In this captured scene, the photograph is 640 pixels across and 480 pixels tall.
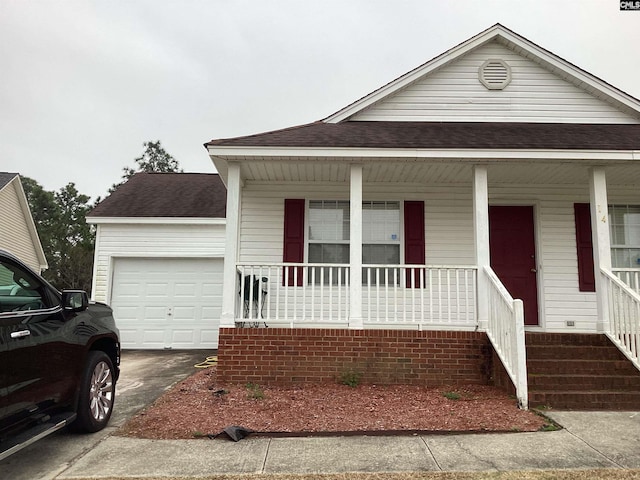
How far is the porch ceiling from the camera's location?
6566mm

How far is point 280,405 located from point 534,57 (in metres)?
7.44

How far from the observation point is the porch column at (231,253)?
609 cm

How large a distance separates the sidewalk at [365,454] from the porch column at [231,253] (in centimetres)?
233

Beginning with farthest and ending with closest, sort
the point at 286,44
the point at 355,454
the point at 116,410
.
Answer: the point at 286,44 < the point at 116,410 < the point at 355,454

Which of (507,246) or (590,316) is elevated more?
(507,246)

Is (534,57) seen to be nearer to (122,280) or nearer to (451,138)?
(451,138)

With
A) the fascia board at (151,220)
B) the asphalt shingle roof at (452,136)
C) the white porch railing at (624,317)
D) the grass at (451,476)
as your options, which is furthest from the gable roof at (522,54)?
the grass at (451,476)

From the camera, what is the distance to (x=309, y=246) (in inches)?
300

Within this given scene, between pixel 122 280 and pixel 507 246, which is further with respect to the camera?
pixel 122 280

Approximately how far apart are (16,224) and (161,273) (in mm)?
10703

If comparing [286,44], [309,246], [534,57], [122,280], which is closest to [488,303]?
[309,246]

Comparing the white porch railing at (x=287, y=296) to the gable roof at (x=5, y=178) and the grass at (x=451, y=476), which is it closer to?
the grass at (x=451, y=476)

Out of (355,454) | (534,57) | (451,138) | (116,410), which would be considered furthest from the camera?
(534,57)

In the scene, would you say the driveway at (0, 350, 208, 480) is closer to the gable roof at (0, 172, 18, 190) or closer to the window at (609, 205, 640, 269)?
the window at (609, 205, 640, 269)
